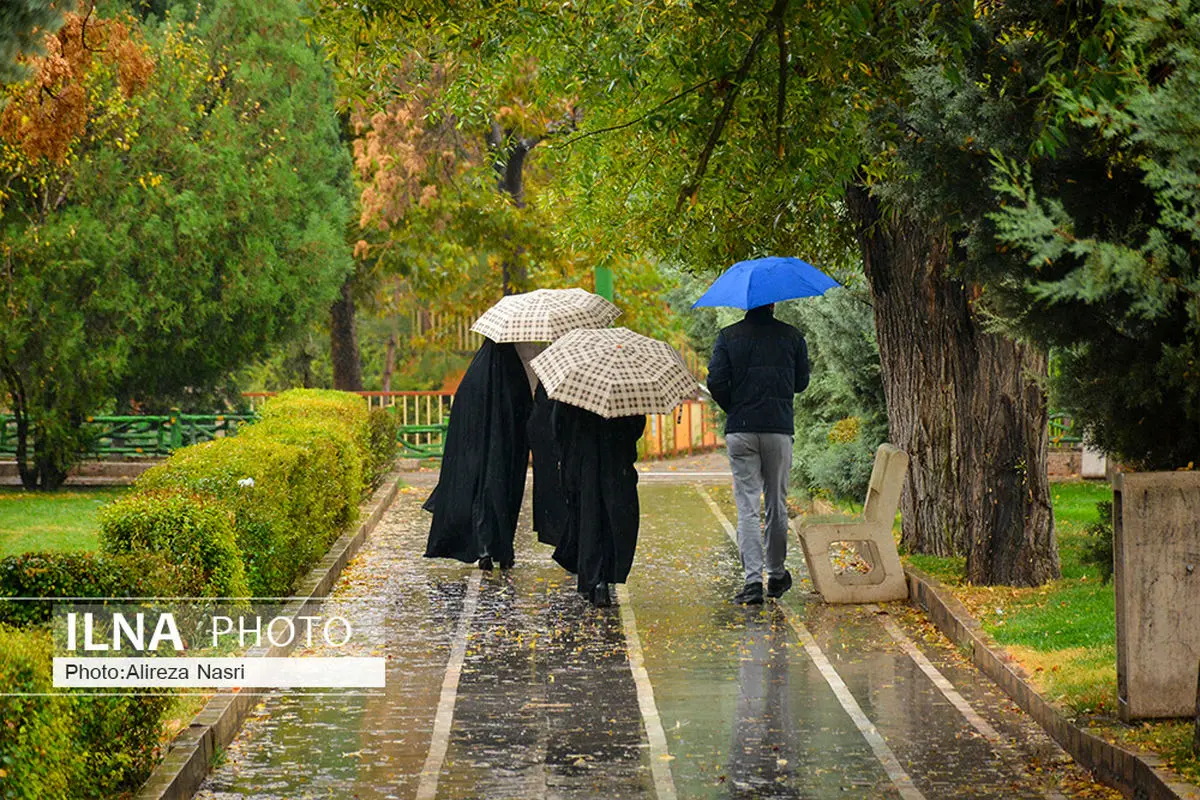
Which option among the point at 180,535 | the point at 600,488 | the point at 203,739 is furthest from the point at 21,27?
the point at 600,488

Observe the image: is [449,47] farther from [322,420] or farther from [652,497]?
[652,497]

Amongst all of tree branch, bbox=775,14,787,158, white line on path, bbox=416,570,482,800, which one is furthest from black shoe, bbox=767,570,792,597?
tree branch, bbox=775,14,787,158

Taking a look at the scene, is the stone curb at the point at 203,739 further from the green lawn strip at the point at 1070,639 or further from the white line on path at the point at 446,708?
the green lawn strip at the point at 1070,639

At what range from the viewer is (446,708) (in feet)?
29.5

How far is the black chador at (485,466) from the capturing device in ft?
45.2

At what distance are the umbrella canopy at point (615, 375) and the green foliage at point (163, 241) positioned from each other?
10.4 m

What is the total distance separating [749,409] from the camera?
12.1 metres

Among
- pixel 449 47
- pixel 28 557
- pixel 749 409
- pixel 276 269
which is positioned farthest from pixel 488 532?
pixel 276 269

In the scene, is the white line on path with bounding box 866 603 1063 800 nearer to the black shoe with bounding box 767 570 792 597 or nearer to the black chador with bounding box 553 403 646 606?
the black shoe with bounding box 767 570 792 597

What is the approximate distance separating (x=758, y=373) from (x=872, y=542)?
145 centimetres

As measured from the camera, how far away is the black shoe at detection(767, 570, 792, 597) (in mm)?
12375

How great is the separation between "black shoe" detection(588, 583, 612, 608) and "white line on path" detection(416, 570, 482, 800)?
81 centimetres

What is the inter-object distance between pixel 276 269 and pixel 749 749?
1676cm

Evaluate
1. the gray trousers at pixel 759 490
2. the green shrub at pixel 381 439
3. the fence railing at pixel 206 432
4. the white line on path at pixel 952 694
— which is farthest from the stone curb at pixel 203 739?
the fence railing at pixel 206 432
